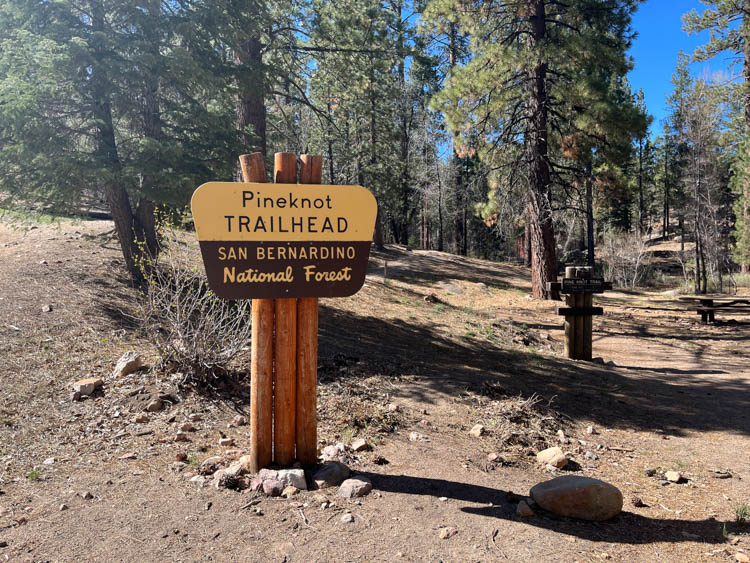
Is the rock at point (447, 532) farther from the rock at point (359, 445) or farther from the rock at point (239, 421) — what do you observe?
the rock at point (239, 421)

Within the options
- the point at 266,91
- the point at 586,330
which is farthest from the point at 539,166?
the point at 266,91

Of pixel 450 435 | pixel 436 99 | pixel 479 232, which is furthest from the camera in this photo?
pixel 479 232

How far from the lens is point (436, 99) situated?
12.4 metres

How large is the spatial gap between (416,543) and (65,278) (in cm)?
744

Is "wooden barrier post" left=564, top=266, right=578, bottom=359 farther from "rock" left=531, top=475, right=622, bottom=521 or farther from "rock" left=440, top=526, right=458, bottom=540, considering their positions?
"rock" left=440, top=526, right=458, bottom=540

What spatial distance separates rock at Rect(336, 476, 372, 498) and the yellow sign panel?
1730 millimetres

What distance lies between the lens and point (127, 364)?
5426 mm

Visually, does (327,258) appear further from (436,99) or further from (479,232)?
(479,232)

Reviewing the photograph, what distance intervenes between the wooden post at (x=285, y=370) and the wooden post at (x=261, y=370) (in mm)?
49

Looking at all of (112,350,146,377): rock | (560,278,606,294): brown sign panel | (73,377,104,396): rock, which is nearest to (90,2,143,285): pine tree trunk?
(112,350,146,377): rock

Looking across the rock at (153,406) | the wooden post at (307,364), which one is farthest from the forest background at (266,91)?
the wooden post at (307,364)

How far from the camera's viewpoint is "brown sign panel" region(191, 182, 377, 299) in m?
3.35

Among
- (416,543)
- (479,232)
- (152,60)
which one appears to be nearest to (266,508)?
(416,543)

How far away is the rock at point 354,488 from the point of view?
11.2ft
